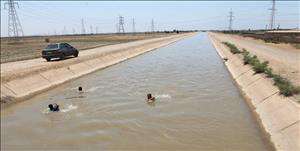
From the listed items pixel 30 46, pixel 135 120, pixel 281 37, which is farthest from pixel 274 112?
pixel 281 37

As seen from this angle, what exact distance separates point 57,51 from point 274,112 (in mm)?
23395

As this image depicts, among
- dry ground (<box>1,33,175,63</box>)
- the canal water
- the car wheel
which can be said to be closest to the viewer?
the canal water

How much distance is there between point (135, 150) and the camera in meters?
10.3

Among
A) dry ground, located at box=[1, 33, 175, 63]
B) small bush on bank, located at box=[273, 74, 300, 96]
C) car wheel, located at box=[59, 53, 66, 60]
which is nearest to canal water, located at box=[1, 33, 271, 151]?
small bush on bank, located at box=[273, 74, 300, 96]

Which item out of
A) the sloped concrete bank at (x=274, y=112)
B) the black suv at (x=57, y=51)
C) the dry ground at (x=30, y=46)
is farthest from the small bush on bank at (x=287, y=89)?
the dry ground at (x=30, y=46)

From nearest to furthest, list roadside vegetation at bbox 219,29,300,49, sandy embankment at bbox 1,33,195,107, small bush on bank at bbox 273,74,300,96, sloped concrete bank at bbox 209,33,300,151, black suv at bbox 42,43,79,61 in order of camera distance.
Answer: sloped concrete bank at bbox 209,33,300,151, small bush on bank at bbox 273,74,300,96, sandy embankment at bbox 1,33,195,107, black suv at bbox 42,43,79,61, roadside vegetation at bbox 219,29,300,49

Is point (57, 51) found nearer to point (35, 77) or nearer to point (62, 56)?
point (62, 56)

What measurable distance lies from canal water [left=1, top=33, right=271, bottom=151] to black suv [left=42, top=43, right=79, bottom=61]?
10.6 metres

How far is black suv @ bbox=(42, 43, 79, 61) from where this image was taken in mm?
31609

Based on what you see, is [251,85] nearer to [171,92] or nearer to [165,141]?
[171,92]

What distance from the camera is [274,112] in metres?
13.3

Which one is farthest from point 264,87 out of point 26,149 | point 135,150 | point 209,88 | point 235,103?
point 26,149

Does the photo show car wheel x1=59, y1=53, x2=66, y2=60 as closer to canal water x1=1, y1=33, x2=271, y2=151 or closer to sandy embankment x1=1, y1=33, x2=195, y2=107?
sandy embankment x1=1, y1=33, x2=195, y2=107

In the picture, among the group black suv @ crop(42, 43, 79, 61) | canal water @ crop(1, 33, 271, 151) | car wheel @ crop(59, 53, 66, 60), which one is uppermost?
black suv @ crop(42, 43, 79, 61)
